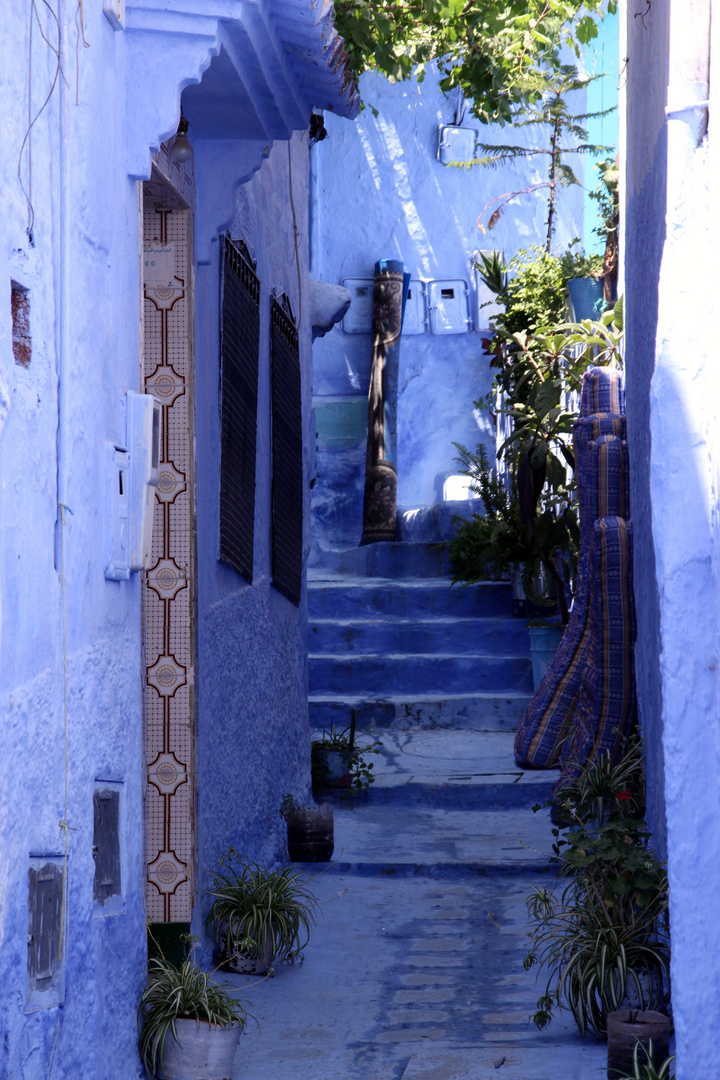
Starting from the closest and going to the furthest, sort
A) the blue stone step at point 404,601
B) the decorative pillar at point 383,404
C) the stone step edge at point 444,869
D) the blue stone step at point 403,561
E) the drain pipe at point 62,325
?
1. the drain pipe at point 62,325
2. the stone step edge at point 444,869
3. the blue stone step at point 404,601
4. the blue stone step at point 403,561
5. the decorative pillar at point 383,404

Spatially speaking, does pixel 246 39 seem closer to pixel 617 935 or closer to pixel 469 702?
pixel 617 935

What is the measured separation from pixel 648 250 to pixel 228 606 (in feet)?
7.38

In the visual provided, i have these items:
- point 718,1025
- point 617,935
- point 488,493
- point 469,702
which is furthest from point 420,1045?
point 488,493

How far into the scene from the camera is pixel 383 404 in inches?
528

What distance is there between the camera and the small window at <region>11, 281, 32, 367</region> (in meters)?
2.46

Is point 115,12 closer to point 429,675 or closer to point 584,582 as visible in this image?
point 584,582

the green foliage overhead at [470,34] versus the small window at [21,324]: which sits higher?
the green foliage overhead at [470,34]

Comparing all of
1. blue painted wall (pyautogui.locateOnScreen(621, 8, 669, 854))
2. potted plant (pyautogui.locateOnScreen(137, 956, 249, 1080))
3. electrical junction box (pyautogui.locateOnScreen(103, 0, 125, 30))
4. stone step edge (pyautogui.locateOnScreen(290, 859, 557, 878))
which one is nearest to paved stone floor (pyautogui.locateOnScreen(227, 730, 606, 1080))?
stone step edge (pyautogui.locateOnScreen(290, 859, 557, 878))

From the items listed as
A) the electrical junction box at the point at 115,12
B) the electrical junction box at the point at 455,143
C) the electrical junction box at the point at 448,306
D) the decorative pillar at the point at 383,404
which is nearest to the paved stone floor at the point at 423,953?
the electrical junction box at the point at 115,12

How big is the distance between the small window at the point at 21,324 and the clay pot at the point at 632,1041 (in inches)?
97.8

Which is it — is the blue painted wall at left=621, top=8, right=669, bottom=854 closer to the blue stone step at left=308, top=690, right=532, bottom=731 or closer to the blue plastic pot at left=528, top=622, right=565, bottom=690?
the blue plastic pot at left=528, top=622, right=565, bottom=690

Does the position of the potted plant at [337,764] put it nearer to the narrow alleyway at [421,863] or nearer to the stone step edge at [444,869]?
the narrow alleyway at [421,863]

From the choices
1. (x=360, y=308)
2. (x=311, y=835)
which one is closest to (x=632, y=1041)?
(x=311, y=835)

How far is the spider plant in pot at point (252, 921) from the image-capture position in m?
4.39
